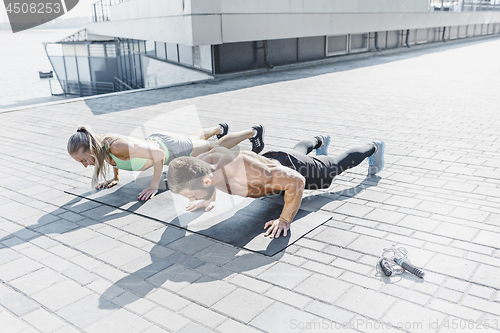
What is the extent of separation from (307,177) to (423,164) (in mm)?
2458

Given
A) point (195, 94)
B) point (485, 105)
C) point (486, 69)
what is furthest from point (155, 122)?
point (486, 69)

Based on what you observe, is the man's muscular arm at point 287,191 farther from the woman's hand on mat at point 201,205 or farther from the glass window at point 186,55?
the glass window at point 186,55

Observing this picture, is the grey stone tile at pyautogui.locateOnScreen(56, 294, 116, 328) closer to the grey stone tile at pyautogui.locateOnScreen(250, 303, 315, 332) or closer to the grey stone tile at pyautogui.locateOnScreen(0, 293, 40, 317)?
the grey stone tile at pyautogui.locateOnScreen(0, 293, 40, 317)

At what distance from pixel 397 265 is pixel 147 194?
10.0 ft

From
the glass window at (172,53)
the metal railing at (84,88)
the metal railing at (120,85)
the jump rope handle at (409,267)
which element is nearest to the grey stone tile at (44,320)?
the jump rope handle at (409,267)

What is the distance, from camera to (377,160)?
5750 mm

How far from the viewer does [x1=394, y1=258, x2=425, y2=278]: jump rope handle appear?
3.39 m

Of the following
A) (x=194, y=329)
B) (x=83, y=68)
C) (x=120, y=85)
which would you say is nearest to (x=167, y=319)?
(x=194, y=329)

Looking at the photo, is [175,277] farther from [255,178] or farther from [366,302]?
[366,302]

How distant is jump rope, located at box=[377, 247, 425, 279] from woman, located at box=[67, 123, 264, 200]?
2845 mm

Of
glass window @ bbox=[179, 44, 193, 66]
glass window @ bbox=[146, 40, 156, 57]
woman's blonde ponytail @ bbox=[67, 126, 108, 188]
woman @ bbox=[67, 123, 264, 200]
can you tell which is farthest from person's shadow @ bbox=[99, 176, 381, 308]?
glass window @ bbox=[146, 40, 156, 57]

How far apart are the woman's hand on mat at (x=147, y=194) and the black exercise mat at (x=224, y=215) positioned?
0.06m

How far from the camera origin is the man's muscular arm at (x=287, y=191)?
4.02m

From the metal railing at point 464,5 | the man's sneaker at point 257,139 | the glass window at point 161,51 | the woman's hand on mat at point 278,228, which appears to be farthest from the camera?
the metal railing at point 464,5
